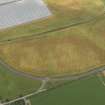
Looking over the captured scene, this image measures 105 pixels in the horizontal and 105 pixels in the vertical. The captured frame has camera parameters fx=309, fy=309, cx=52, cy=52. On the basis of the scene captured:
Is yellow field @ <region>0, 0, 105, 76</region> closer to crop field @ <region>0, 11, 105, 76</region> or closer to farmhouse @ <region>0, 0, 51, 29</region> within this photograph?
crop field @ <region>0, 11, 105, 76</region>

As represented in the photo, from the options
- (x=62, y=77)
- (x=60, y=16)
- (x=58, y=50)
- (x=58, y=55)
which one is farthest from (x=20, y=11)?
(x=62, y=77)

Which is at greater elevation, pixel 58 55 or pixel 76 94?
pixel 58 55

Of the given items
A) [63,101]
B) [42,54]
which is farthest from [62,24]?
[63,101]

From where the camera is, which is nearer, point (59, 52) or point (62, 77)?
point (62, 77)

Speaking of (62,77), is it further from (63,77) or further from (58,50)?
(58,50)

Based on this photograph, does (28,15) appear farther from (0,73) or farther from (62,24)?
(0,73)

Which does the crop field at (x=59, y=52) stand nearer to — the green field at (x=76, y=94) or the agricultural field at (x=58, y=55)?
the agricultural field at (x=58, y=55)
